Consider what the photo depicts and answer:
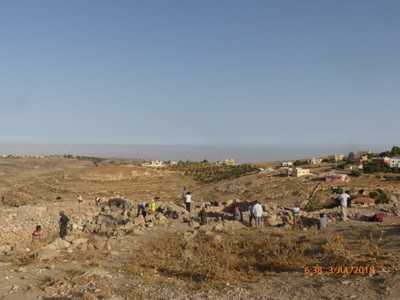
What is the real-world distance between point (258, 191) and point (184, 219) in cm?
2089

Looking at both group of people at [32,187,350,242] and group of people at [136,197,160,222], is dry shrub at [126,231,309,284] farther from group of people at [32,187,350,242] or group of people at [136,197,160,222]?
group of people at [136,197,160,222]

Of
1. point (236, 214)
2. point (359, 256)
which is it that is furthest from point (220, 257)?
point (236, 214)

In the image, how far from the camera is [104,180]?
59.8 metres

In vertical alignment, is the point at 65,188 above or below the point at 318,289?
below

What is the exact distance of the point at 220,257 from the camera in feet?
35.6

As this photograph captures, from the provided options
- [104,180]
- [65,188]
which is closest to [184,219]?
[65,188]

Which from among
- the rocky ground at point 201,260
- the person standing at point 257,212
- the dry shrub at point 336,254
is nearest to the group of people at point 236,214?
the person standing at point 257,212

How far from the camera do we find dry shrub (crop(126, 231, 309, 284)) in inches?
364

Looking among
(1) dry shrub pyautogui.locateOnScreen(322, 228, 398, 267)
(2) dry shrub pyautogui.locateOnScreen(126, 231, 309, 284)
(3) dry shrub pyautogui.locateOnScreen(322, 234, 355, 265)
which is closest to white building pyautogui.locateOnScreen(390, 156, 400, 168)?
(2) dry shrub pyautogui.locateOnScreen(126, 231, 309, 284)

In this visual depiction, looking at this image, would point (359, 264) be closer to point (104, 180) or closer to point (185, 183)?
point (185, 183)

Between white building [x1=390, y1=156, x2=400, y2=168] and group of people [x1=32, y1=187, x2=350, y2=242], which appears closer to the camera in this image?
group of people [x1=32, y1=187, x2=350, y2=242]
